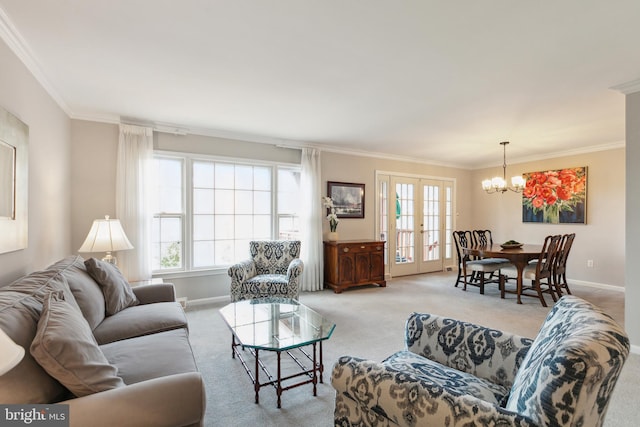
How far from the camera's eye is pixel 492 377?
1456 mm

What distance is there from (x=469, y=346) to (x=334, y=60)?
2090 mm

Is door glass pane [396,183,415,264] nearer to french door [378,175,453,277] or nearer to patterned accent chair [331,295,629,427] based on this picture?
french door [378,175,453,277]

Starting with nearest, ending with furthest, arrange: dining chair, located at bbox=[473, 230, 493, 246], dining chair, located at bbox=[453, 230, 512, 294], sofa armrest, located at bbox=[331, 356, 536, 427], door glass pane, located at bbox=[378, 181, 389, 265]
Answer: sofa armrest, located at bbox=[331, 356, 536, 427]
dining chair, located at bbox=[453, 230, 512, 294]
dining chair, located at bbox=[473, 230, 493, 246]
door glass pane, located at bbox=[378, 181, 389, 265]

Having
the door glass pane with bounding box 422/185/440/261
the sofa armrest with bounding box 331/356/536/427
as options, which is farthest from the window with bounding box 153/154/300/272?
the sofa armrest with bounding box 331/356/536/427

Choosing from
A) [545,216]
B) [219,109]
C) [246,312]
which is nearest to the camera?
[246,312]

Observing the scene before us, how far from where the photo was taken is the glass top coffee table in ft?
6.42

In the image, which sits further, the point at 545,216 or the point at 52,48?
the point at 545,216

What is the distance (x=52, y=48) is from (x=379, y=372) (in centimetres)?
293

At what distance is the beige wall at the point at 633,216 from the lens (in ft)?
8.74

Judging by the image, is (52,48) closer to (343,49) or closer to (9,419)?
(343,49)

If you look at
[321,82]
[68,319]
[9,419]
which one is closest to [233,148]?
[321,82]

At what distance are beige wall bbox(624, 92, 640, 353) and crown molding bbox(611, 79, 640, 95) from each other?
40 millimetres

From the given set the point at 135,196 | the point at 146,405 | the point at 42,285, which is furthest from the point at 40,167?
the point at 146,405

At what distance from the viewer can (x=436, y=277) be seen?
5.97 meters
